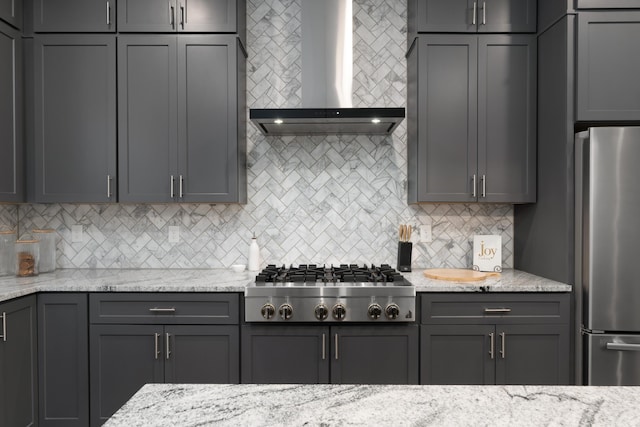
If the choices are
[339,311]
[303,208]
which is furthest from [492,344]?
[303,208]

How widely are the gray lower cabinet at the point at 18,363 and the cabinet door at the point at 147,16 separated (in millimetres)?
1773

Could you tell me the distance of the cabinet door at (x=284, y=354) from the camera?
7.86ft

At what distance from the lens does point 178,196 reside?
110 inches

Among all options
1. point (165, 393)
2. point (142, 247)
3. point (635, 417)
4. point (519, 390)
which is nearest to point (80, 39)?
point (142, 247)

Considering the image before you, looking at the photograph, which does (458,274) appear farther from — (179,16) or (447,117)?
(179,16)

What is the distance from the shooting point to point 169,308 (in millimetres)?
2428

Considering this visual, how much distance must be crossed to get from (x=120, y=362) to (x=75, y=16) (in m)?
2.19

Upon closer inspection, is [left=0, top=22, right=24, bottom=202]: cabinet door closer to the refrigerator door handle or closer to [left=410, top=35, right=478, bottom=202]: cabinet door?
[left=410, top=35, right=478, bottom=202]: cabinet door

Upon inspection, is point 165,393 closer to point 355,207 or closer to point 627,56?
point 355,207

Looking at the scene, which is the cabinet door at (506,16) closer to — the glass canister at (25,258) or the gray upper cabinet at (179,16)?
the gray upper cabinet at (179,16)

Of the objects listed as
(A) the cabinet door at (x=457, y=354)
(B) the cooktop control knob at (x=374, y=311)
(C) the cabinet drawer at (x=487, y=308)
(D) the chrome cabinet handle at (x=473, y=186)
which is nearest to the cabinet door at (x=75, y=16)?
(B) the cooktop control knob at (x=374, y=311)

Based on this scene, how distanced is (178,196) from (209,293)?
0.74m

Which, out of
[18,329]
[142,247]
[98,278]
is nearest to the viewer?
[18,329]

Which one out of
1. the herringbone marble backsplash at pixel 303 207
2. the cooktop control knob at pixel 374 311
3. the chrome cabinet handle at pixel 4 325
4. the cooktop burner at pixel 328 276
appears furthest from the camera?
the herringbone marble backsplash at pixel 303 207
